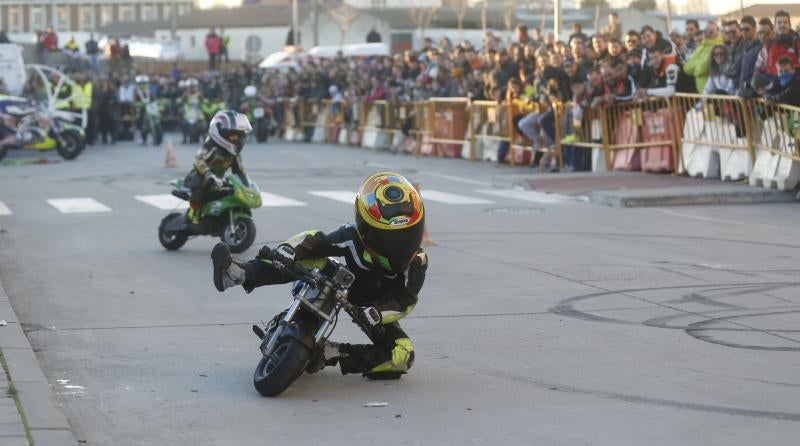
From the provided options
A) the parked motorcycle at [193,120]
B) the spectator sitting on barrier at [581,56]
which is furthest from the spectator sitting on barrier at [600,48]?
the parked motorcycle at [193,120]

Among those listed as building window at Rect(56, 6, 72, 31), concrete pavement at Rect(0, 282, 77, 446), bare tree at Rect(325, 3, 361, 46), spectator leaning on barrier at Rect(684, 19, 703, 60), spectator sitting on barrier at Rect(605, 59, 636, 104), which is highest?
building window at Rect(56, 6, 72, 31)

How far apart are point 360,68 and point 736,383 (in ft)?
109

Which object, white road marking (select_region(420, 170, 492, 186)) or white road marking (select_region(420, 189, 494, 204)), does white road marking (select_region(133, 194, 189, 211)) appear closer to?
white road marking (select_region(420, 189, 494, 204))

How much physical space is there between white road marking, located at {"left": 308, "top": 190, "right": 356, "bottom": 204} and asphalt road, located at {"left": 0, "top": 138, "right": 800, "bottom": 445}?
8.53ft

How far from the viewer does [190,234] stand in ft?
49.5

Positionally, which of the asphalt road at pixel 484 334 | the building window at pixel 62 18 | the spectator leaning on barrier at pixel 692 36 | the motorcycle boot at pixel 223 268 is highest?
the building window at pixel 62 18

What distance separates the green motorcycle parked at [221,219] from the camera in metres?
15.0

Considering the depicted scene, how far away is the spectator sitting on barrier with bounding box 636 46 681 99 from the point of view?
22.8m

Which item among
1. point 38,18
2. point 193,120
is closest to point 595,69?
point 193,120

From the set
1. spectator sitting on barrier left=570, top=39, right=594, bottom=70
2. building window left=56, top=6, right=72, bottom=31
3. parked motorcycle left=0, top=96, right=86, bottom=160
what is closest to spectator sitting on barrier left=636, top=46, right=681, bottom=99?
spectator sitting on barrier left=570, top=39, right=594, bottom=70

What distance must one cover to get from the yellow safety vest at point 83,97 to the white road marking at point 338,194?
1622cm

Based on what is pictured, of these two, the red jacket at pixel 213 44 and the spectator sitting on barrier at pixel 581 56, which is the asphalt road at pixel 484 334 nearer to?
the spectator sitting on barrier at pixel 581 56

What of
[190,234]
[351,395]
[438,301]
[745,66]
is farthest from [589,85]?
[351,395]

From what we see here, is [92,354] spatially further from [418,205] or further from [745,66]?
[745,66]
